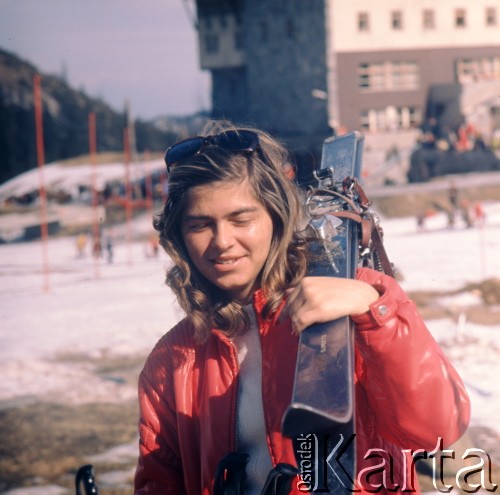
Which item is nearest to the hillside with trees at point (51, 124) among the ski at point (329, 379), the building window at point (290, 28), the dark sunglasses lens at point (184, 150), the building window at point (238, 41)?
the building window at point (238, 41)

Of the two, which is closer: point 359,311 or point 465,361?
point 359,311

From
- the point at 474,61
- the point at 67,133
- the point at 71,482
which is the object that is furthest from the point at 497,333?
the point at 67,133

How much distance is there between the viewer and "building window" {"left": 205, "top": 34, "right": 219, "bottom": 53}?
31.2m

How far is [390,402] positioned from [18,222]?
703 inches

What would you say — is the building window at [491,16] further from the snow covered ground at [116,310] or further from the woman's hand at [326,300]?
the woman's hand at [326,300]

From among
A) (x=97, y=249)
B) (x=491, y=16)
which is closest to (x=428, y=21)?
(x=491, y=16)

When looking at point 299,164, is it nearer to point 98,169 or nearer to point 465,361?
point 465,361

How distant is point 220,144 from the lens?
157cm

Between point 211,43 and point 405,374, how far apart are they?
3179cm

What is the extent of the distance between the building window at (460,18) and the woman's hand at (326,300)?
64.2 feet

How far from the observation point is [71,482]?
4332mm

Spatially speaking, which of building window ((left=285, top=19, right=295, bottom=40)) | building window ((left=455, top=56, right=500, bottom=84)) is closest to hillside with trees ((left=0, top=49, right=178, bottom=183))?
building window ((left=285, top=19, right=295, bottom=40))

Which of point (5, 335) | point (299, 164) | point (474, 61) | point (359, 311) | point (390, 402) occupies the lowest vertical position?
point (5, 335)

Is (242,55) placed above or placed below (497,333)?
above
